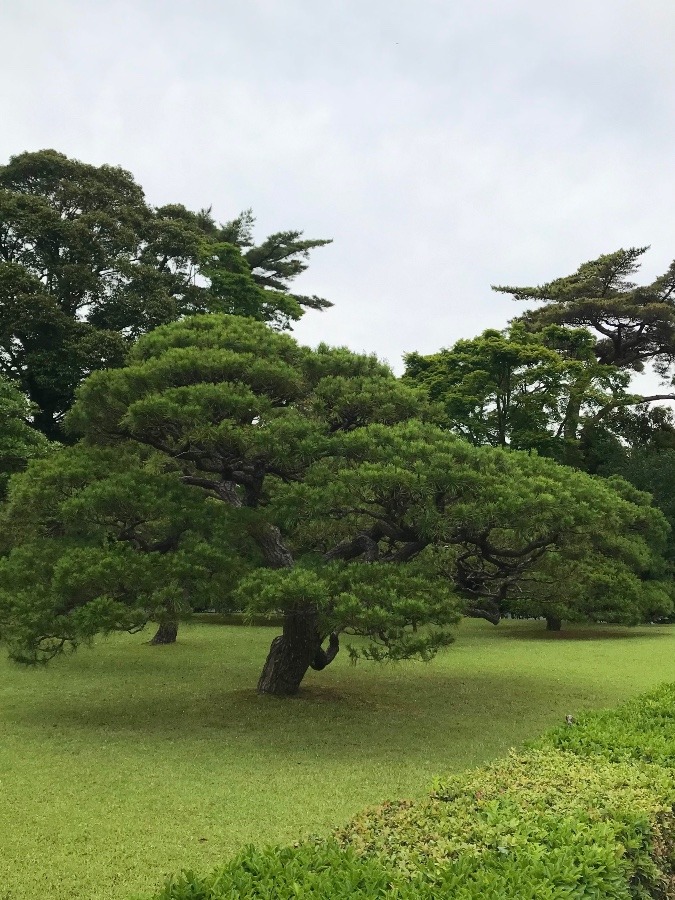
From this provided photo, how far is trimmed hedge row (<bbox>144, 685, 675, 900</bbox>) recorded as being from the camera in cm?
287

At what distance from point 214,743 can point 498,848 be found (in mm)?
5045

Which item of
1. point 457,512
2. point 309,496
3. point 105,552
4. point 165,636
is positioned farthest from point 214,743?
point 165,636

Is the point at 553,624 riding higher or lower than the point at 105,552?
lower

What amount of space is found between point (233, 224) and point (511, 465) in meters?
21.7

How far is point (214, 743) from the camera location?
25.4 ft

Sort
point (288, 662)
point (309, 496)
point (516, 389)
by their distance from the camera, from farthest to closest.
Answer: point (516, 389), point (288, 662), point (309, 496)

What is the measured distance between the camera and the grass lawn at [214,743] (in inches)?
194

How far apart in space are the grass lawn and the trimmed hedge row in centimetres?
156

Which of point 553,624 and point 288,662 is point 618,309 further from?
point 288,662

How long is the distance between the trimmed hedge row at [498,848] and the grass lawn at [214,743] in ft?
5.11

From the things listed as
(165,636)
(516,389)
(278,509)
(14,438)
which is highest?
(516,389)

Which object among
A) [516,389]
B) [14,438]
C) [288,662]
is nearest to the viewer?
[288,662]

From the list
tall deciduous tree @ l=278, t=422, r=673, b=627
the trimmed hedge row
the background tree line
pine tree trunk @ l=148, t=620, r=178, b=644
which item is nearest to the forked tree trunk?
the background tree line

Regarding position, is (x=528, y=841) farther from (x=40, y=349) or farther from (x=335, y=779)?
(x=40, y=349)
